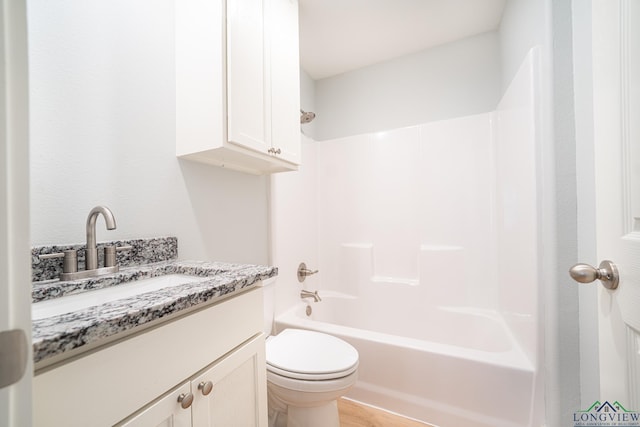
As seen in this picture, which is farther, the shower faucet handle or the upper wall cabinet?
the shower faucet handle

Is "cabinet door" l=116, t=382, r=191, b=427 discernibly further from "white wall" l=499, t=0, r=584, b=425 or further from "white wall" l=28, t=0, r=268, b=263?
"white wall" l=499, t=0, r=584, b=425

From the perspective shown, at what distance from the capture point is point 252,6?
41.2 inches

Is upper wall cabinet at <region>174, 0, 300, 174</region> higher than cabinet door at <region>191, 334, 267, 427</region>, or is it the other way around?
upper wall cabinet at <region>174, 0, 300, 174</region>

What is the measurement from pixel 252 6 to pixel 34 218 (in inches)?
42.6

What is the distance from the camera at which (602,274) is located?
577 millimetres

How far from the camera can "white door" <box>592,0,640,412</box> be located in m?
0.51

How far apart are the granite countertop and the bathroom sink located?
14 millimetres

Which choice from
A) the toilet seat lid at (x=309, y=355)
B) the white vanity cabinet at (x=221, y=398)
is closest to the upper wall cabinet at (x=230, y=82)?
the white vanity cabinet at (x=221, y=398)

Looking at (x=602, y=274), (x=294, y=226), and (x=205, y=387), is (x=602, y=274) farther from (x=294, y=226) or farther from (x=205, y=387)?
(x=294, y=226)

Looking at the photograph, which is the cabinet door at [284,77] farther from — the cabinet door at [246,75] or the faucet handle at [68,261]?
the faucet handle at [68,261]

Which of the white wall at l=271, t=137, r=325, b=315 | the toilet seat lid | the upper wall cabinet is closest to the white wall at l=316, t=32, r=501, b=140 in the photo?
the white wall at l=271, t=137, r=325, b=315

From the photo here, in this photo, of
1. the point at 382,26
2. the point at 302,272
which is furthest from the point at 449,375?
the point at 382,26

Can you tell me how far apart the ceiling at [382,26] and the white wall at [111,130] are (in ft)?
3.33

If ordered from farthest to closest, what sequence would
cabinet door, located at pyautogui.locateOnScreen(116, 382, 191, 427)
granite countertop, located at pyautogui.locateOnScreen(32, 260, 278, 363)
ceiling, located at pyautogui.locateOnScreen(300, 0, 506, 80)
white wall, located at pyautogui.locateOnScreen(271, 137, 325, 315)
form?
white wall, located at pyautogui.locateOnScreen(271, 137, 325, 315) → ceiling, located at pyautogui.locateOnScreen(300, 0, 506, 80) → cabinet door, located at pyautogui.locateOnScreen(116, 382, 191, 427) → granite countertop, located at pyautogui.locateOnScreen(32, 260, 278, 363)
